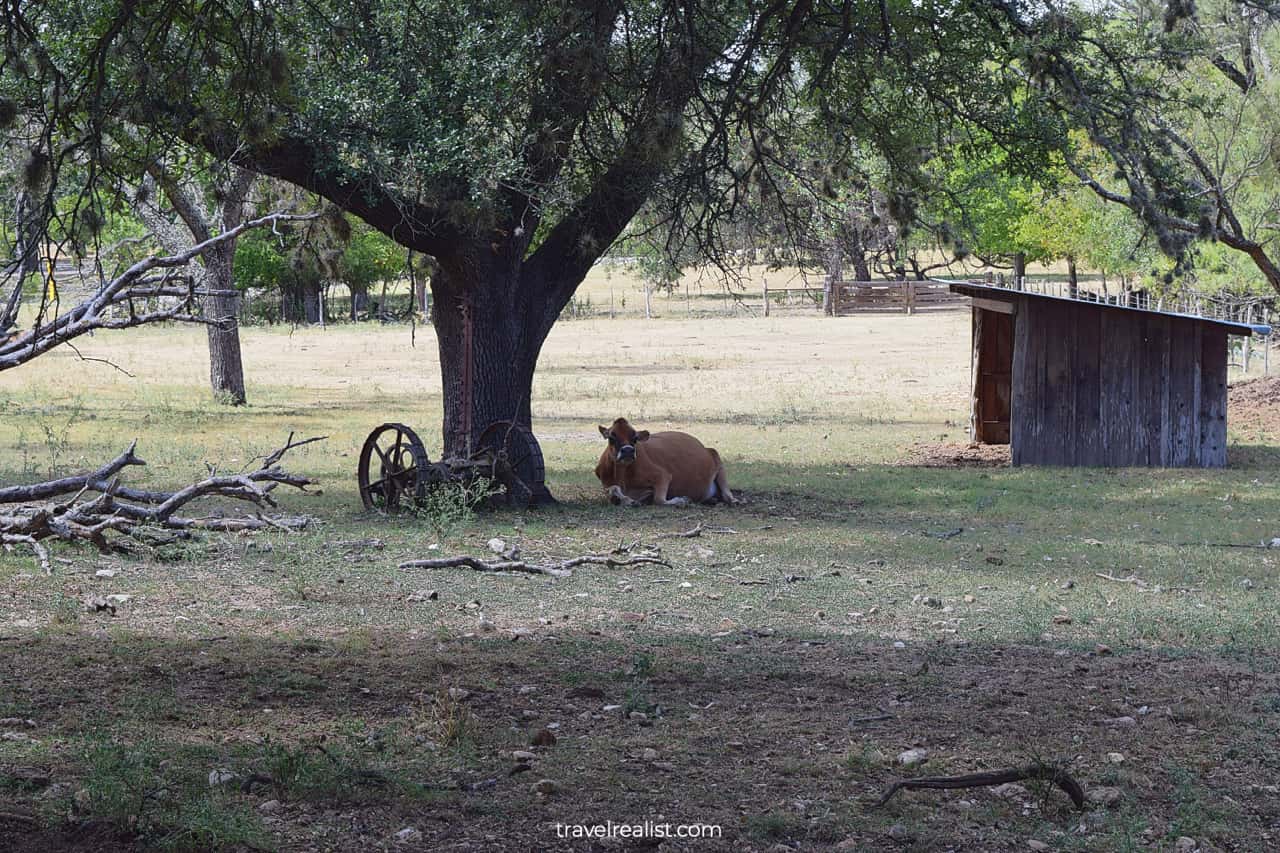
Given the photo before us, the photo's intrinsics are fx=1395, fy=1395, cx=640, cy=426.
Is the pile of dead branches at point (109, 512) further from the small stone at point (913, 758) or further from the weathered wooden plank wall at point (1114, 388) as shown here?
the weathered wooden plank wall at point (1114, 388)

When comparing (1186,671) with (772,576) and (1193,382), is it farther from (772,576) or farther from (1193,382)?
(1193,382)

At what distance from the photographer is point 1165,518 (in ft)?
47.5

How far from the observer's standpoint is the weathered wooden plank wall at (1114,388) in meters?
19.3

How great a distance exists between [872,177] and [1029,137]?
2618mm

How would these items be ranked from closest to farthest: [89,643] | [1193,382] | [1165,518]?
1. [89,643]
2. [1165,518]
3. [1193,382]

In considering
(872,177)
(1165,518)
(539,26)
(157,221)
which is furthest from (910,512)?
(157,221)

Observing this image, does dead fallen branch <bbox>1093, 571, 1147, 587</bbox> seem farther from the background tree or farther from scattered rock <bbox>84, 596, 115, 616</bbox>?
the background tree

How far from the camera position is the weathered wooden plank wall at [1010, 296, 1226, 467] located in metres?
19.3

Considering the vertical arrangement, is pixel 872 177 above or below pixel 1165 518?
above

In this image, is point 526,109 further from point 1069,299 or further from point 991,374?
point 991,374

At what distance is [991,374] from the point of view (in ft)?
73.7

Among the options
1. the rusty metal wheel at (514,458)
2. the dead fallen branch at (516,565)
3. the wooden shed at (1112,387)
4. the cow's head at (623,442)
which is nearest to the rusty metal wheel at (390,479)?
the rusty metal wheel at (514,458)

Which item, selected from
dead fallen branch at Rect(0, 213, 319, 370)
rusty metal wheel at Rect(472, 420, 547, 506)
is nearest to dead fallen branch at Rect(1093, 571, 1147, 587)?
rusty metal wheel at Rect(472, 420, 547, 506)

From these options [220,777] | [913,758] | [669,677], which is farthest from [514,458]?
[220,777]
